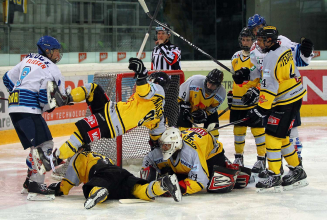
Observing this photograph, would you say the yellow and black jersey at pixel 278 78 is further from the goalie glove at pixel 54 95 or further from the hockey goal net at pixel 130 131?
the goalie glove at pixel 54 95

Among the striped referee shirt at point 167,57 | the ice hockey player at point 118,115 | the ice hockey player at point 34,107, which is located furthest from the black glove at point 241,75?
the ice hockey player at point 34,107

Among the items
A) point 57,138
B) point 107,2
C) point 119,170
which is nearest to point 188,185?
point 119,170

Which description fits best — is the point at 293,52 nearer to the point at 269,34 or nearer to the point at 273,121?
the point at 269,34

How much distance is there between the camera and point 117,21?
7.60 m

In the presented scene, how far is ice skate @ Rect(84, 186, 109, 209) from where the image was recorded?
3.05m

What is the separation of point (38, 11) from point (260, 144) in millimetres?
3785

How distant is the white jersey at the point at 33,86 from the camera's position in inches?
133

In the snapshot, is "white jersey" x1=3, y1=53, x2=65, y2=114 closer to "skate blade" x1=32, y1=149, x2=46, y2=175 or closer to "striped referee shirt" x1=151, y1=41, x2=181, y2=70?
"skate blade" x1=32, y1=149, x2=46, y2=175

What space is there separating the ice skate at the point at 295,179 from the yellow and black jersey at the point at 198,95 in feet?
3.21

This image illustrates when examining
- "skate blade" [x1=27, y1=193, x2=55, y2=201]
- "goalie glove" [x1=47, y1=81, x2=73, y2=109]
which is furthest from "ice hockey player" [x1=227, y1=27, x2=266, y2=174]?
"skate blade" [x1=27, y1=193, x2=55, y2=201]

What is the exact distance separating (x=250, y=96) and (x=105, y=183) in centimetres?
159

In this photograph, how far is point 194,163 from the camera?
3.41 metres

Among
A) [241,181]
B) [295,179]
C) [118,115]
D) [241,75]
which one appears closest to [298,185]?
[295,179]

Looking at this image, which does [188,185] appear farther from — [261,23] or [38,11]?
[38,11]
